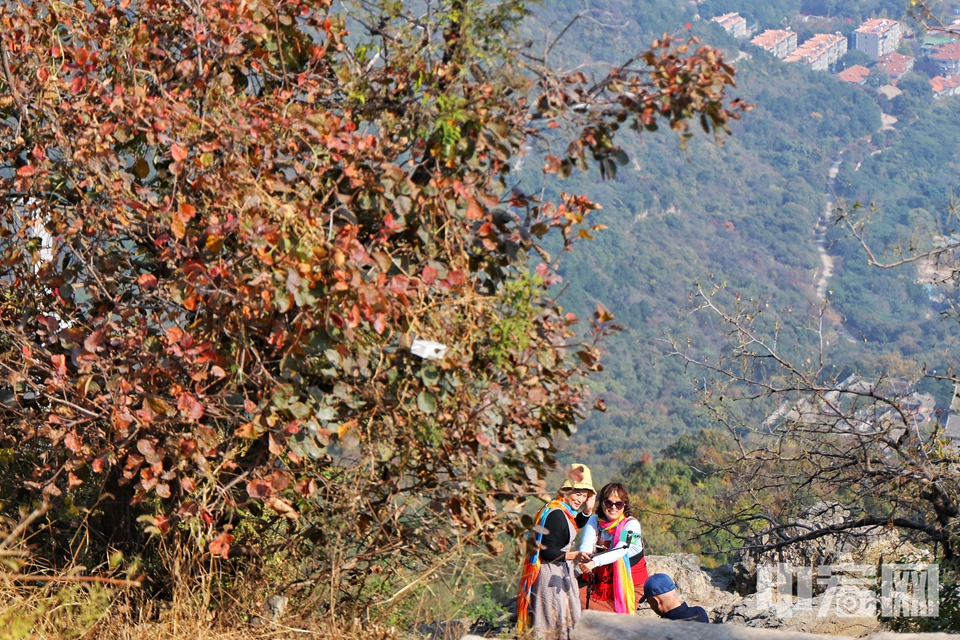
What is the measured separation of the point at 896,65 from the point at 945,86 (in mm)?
6323

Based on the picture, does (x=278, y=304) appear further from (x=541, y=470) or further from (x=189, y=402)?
(x=541, y=470)

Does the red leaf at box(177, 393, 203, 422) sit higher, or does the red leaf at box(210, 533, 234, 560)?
the red leaf at box(177, 393, 203, 422)

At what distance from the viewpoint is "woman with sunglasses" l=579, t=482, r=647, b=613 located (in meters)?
4.22

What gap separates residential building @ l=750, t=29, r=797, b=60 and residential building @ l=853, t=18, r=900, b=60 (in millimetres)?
7542

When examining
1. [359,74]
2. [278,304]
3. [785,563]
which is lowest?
[785,563]

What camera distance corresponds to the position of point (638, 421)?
5675cm

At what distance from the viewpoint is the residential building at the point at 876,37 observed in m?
110

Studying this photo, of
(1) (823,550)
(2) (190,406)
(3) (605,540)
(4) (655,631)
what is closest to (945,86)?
(1) (823,550)

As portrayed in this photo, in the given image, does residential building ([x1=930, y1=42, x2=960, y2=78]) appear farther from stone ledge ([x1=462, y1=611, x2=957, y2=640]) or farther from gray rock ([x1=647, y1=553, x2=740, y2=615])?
stone ledge ([x1=462, y1=611, x2=957, y2=640])

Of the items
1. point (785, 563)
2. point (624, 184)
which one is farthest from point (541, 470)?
point (624, 184)

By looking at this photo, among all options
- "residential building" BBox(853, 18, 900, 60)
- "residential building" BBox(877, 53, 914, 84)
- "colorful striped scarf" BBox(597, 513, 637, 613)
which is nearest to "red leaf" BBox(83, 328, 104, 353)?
"colorful striped scarf" BBox(597, 513, 637, 613)

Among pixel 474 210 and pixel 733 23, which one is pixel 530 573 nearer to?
pixel 474 210

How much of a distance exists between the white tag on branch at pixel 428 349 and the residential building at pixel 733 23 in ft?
381

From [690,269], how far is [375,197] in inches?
Answer: 3167
